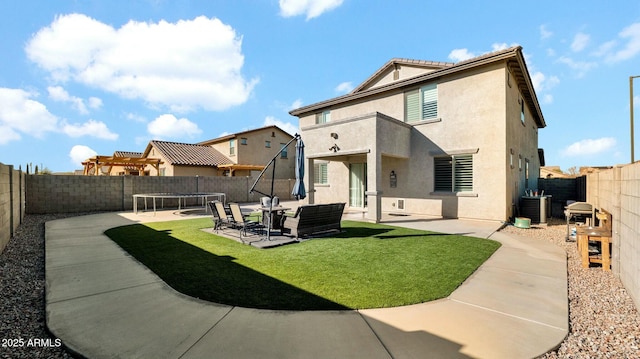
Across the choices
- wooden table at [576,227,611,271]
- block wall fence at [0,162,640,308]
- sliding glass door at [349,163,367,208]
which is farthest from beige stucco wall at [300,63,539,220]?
wooden table at [576,227,611,271]

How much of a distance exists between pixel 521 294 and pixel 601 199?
523cm

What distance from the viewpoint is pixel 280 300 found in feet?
13.5

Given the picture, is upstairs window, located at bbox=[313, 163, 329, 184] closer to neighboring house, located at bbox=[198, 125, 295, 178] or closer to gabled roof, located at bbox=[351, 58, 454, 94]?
gabled roof, located at bbox=[351, 58, 454, 94]

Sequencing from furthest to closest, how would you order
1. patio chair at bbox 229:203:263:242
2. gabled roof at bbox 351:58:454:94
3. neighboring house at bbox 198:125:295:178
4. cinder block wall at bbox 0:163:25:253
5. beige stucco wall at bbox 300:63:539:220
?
neighboring house at bbox 198:125:295:178 < gabled roof at bbox 351:58:454:94 < beige stucco wall at bbox 300:63:539:220 < patio chair at bbox 229:203:263:242 < cinder block wall at bbox 0:163:25:253

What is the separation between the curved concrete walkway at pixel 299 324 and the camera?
9.66ft

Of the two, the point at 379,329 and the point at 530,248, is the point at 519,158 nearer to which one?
the point at 530,248

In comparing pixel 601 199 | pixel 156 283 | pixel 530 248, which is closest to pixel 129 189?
pixel 156 283

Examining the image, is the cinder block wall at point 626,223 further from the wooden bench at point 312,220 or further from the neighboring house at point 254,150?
the neighboring house at point 254,150

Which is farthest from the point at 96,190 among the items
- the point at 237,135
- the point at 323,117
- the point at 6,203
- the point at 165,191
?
the point at 237,135

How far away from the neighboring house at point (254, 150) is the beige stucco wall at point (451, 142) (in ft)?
57.0

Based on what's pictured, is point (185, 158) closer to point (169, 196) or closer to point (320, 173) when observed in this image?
point (169, 196)

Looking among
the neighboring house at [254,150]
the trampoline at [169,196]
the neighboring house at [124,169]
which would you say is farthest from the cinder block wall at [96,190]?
the neighboring house at [124,169]

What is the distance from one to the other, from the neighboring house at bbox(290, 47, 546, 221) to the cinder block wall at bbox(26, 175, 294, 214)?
1011 cm

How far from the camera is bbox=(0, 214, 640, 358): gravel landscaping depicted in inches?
120
